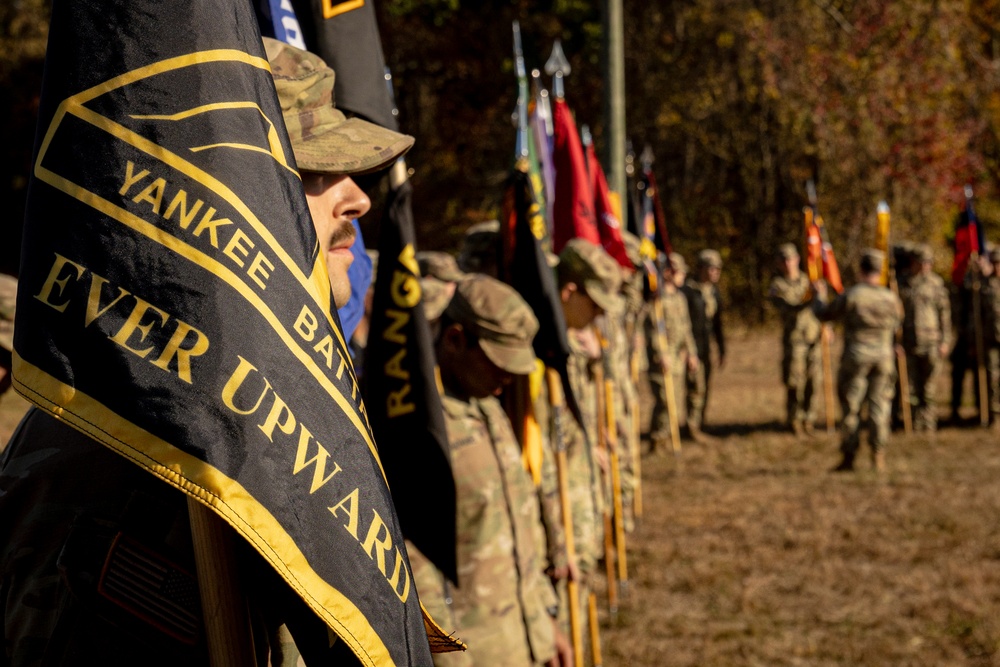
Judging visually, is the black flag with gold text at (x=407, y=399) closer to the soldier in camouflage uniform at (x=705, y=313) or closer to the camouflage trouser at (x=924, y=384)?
the soldier in camouflage uniform at (x=705, y=313)

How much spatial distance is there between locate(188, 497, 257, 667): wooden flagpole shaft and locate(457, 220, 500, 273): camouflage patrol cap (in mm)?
4730

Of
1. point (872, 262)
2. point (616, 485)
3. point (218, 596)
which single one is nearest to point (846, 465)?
point (872, 262)

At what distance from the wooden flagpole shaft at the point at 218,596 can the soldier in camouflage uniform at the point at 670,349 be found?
1127cm

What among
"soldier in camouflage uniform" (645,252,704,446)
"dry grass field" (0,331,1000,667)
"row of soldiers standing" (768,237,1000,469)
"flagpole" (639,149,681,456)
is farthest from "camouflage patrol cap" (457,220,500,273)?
"row of soldiers standing" (768,237,1000,469)

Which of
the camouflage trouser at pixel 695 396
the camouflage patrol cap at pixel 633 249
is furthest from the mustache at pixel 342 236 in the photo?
the camouflage trouser at pixel 695 396

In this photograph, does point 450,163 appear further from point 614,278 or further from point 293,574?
point 293,574

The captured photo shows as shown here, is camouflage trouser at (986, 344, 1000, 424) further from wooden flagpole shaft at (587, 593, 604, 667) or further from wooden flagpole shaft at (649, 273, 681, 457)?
wooden flagpole shaft at (587, 593, 604, 667)

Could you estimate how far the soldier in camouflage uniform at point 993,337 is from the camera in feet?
44.5

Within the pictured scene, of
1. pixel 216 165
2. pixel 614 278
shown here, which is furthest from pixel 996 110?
pixel 216 165

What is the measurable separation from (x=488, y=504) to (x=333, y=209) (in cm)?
162

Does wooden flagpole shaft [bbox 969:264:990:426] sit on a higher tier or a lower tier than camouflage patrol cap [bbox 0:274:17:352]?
lower

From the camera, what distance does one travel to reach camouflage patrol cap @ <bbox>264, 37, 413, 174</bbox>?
174 centimetres

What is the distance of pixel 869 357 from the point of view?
11188mm

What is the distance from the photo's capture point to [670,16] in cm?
2575
